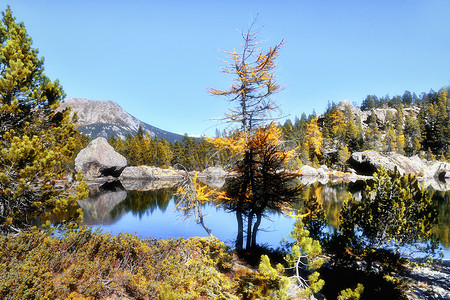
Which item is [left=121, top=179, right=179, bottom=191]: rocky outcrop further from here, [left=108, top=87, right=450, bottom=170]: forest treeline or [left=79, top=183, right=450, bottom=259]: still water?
[left=108, top=87, right=450, bottom=170]: forest treeline

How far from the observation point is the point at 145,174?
67.1m

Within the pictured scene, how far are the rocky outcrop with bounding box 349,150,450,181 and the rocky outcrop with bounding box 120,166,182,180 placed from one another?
48591mm

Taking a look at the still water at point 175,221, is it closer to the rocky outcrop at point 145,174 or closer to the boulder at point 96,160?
the boulder at point 96,160

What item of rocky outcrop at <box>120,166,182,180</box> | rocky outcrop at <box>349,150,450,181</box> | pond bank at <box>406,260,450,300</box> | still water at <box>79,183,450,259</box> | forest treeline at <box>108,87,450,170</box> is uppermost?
forest treeline at <box>108,87,450,170</box>

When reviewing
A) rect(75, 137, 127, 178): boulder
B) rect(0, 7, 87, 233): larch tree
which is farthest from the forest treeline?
rect(0, 7, 87, 233): larch tree

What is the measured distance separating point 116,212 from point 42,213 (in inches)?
747

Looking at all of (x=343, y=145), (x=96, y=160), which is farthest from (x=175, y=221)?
(x=343, y=145)

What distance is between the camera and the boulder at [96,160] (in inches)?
2018

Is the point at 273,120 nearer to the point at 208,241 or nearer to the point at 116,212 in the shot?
the point at 208,241

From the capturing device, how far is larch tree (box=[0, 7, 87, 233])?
7.91m

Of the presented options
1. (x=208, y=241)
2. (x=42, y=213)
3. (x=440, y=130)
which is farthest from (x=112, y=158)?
(x=440, y=130)

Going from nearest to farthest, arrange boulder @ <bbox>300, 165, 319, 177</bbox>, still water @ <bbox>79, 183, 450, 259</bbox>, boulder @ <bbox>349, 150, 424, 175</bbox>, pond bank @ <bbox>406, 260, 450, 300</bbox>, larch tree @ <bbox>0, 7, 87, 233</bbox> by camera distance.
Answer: larch tree @ <bbox>0, 7, 87, 233</bbox>, pond bank @ <bbox>406, 260, 450, 300</bbox>, still water @ <bbox>79, 183, 450, 259</bbox>, boulder @ <bbox>349, 150, 424, 175</bbox>, boulder @ <bbox>300, 165, 319, 177</bbox>

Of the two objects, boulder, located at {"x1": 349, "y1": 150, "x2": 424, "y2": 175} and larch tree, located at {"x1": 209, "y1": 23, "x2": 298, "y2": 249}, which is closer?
larch tree, located at {"x1": 209, "y1": 23, "x2": 298, "y2": 249}

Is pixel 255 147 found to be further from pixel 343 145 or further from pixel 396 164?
pixel 343 145
